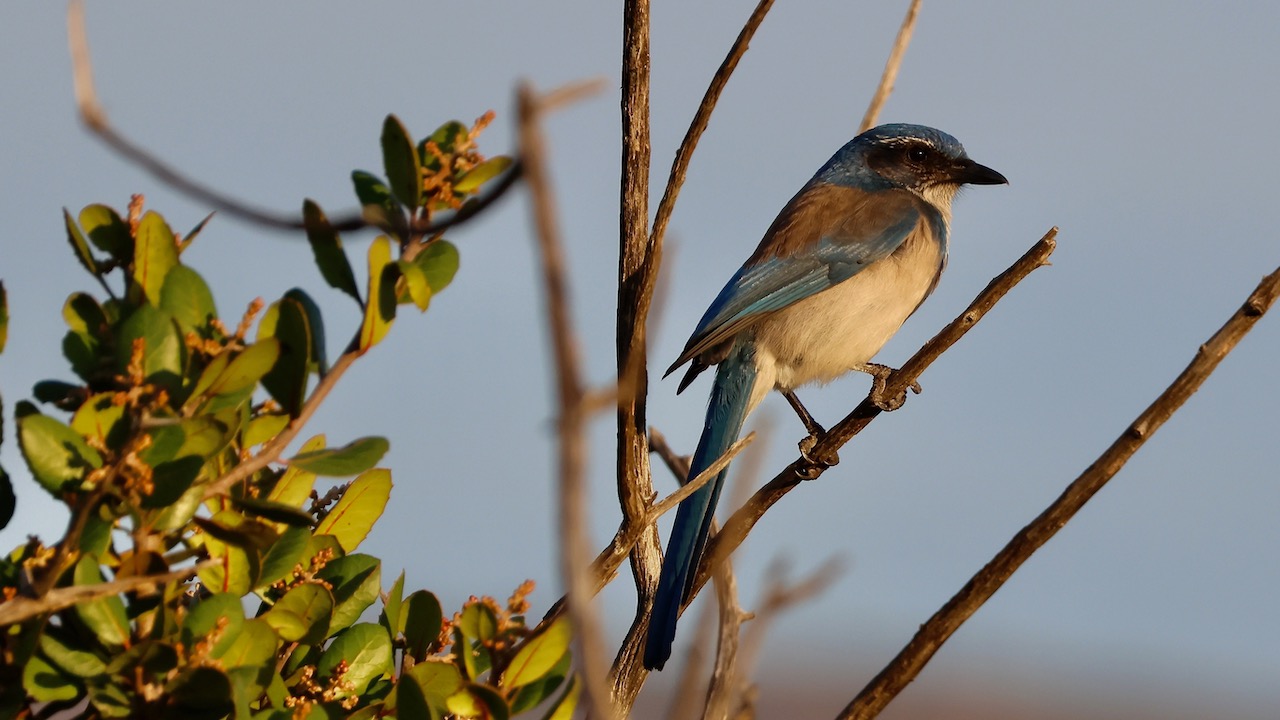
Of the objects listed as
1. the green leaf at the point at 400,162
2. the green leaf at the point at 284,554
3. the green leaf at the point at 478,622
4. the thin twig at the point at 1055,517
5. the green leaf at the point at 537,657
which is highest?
the green leaf at the point at 400,162

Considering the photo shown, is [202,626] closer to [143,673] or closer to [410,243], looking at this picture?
[143,673]

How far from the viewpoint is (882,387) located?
13.3ft

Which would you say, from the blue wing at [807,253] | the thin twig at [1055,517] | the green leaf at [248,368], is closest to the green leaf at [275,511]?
the green leaf at [248,368]

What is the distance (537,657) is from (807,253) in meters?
3.86

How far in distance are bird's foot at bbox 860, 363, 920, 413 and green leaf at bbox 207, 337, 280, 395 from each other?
86.0 inches

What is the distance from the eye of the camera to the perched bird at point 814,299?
17.1 ft

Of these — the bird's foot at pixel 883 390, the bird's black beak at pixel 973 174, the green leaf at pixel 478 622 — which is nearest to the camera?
the green leaf at pixel 478 622

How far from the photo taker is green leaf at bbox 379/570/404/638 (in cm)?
226

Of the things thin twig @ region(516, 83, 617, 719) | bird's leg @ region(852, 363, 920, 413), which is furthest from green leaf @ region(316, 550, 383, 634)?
bird's leg @ region(852, 363, 920, 413)

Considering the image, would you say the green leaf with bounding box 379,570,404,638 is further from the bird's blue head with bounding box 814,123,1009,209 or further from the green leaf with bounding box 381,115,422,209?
the bird's blue head with bounding box 814,123,1009,209

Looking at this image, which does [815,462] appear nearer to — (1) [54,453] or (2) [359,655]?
(2) [359,655]

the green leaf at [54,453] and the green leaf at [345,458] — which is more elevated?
the green leaf at [54,453]

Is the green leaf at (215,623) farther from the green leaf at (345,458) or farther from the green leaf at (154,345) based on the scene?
the green leaf at (154,345)

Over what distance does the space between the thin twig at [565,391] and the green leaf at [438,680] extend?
3.94 ft
